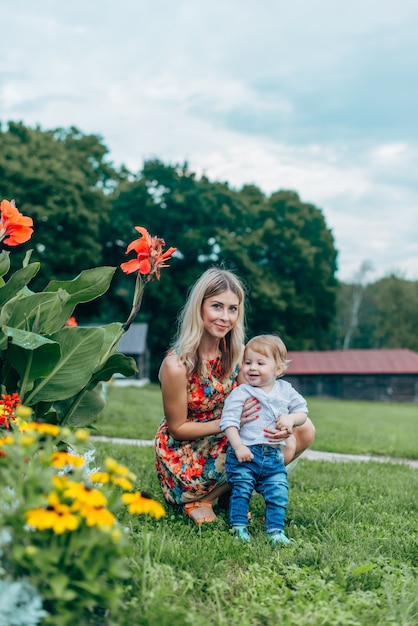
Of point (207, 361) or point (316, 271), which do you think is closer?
point (207, 361)

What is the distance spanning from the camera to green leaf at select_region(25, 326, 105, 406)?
2973 millimetres

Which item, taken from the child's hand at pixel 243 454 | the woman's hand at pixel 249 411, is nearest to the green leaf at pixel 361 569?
the child's hand at pixel 243 454

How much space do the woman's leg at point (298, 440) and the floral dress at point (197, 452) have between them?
1.13ft

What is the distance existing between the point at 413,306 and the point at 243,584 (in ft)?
→ 141

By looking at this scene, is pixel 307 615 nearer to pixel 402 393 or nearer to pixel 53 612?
pixel 53 612

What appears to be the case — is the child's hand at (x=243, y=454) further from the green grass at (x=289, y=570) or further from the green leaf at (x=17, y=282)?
the green leaf at (x=17, y=282)

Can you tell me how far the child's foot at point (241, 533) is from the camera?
2791mm

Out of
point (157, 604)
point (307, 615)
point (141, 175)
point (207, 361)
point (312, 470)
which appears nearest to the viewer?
point (157, 604)

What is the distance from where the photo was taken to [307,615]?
197cm

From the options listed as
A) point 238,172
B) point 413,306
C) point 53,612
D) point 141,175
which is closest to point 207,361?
point 53,612

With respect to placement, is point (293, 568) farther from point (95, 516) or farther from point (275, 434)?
point (95, 516)

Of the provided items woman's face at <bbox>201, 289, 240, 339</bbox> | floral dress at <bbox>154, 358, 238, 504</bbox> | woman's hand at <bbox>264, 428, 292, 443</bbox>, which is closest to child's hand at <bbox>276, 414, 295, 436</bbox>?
woman's hand at <bbox>264, 428, 292, 443</bbox>

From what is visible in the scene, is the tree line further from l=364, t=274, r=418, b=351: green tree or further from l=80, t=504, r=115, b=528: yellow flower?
l=80, t=504, r=115, b=528: yellow flower

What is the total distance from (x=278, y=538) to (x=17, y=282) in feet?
6.17
